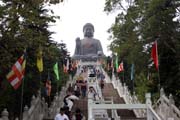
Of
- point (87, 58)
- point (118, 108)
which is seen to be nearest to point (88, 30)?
point (87, 58)

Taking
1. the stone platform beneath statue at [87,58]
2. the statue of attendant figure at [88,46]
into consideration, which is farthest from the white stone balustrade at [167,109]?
the statue of attendant figure at [88,46]

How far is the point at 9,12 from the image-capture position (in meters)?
14.6

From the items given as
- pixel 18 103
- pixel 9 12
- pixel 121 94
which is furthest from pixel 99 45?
→ pixel 9 12

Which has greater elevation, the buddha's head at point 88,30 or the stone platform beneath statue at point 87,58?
the buddha's head at point 88,30

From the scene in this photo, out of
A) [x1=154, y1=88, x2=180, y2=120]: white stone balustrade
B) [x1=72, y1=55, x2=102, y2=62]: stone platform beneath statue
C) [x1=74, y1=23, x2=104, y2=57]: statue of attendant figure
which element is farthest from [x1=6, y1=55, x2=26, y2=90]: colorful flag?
[x1=74, y1=23, x2=104, y2=57]: statue of attendant figure

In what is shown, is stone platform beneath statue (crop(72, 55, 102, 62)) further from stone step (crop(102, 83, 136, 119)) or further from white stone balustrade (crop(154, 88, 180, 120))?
white stone balustrade (crop(154, 88, 180, 120))

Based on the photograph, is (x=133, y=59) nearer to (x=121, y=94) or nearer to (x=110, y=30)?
(x=110, y=30)

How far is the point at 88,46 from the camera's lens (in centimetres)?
8319

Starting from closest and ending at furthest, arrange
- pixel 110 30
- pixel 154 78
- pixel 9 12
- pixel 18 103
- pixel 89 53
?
pixel 9 12 < pixel 18 103 < pixel 154 78 < pixel 110 30 < pixel 89 53

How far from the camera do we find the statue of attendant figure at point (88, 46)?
8294cm

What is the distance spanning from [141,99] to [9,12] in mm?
13911

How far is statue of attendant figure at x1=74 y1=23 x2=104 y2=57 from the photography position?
82.9m

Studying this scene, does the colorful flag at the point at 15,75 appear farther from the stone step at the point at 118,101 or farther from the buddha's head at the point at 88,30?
the buddha's head at the point at 88,30

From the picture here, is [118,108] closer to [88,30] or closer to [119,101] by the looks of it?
[119,101]
